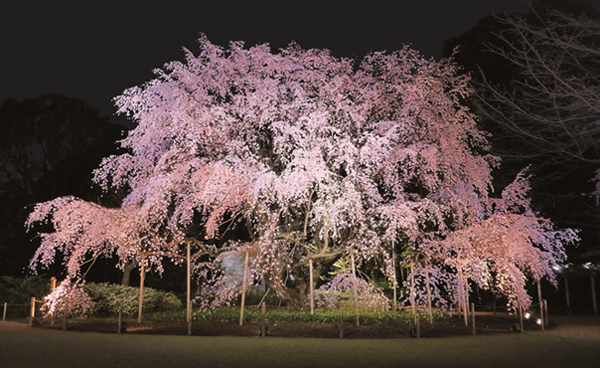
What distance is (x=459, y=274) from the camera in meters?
13.9

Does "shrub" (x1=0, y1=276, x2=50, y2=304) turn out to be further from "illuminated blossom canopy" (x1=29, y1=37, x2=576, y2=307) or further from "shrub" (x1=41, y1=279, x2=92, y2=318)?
"illuminated blossom canopy" (x1=29, y1=37, x2=576, y2=307)

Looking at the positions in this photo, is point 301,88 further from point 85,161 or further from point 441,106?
point 85,161

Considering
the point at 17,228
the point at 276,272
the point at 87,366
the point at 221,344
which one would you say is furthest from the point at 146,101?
the point at 17,228

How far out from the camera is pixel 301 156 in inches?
505

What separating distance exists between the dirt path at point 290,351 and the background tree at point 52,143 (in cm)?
1483

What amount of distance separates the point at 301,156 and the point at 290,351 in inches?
202

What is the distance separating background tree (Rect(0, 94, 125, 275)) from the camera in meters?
26.1

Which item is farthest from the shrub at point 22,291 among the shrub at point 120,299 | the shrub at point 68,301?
the shrub at point 68,301

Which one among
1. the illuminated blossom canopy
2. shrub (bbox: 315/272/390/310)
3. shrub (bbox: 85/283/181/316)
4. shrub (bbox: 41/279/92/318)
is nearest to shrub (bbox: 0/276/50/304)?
shrub (bbox: 85/283/181/316)

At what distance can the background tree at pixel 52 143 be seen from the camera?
85.6 feet

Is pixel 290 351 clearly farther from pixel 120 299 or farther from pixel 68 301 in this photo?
pixel 120 299

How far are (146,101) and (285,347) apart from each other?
808 cm

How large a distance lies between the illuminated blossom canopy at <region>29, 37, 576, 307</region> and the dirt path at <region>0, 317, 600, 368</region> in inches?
113

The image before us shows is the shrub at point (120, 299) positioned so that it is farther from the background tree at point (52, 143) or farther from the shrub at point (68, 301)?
the background tree at point (52, 143)
